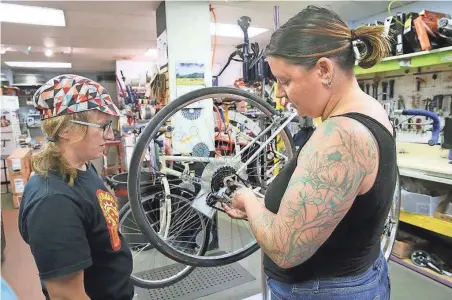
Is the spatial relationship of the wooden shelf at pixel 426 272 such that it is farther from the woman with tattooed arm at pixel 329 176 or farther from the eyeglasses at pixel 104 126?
the eyeglasses at pixel 104 126

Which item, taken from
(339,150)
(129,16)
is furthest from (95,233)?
(129,16)

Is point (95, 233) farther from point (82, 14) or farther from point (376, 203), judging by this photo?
point (82, 14)

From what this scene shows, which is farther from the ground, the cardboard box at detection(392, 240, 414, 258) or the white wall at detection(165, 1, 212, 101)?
the white wall at detection(165, 1, 212, 101)

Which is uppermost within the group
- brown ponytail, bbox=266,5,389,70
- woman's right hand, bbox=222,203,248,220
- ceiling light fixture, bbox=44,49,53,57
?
ceiling light fixture, bbox=44,49,53,57

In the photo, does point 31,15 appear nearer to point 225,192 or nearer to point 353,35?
point 225,192

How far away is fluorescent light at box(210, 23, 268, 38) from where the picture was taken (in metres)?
4.97

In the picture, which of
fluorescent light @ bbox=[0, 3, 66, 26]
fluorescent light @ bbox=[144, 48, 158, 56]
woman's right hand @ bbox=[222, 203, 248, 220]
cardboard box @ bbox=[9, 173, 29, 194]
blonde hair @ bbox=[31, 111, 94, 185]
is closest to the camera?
blonde hair @ bbox=[31, 111, 94, 185]

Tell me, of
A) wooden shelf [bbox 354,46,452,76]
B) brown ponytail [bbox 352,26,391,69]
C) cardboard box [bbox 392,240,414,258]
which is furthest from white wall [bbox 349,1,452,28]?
brown ponytail [bbox 352,26,391,69]

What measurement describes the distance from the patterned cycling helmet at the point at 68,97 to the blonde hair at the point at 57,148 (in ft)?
0.06

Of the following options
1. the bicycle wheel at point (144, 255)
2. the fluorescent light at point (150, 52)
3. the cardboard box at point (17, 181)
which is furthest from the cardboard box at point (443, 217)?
the fluorescent light at point (150, 52)

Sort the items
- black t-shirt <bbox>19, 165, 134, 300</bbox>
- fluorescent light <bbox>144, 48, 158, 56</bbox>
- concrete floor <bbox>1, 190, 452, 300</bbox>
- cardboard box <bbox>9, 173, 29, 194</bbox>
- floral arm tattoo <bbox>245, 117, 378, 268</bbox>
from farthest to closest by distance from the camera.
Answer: fluorescent light <bbox>144, 48, 158, 56</bbox>
cardboard box <bbox>9, 173, 29, 194</bbox>
concrete floor <bbox>1, 190, 452, 300</bbox>
black t-shirt <bbox>19, 165, 134, 300</bbox>
floral arm tattoo <bbox>245, 117, 378, 268</bbox>

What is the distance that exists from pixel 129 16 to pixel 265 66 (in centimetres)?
297

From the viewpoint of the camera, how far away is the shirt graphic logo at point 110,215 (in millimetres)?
1112

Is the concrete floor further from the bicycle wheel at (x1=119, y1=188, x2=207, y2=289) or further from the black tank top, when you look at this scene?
the black tank top
